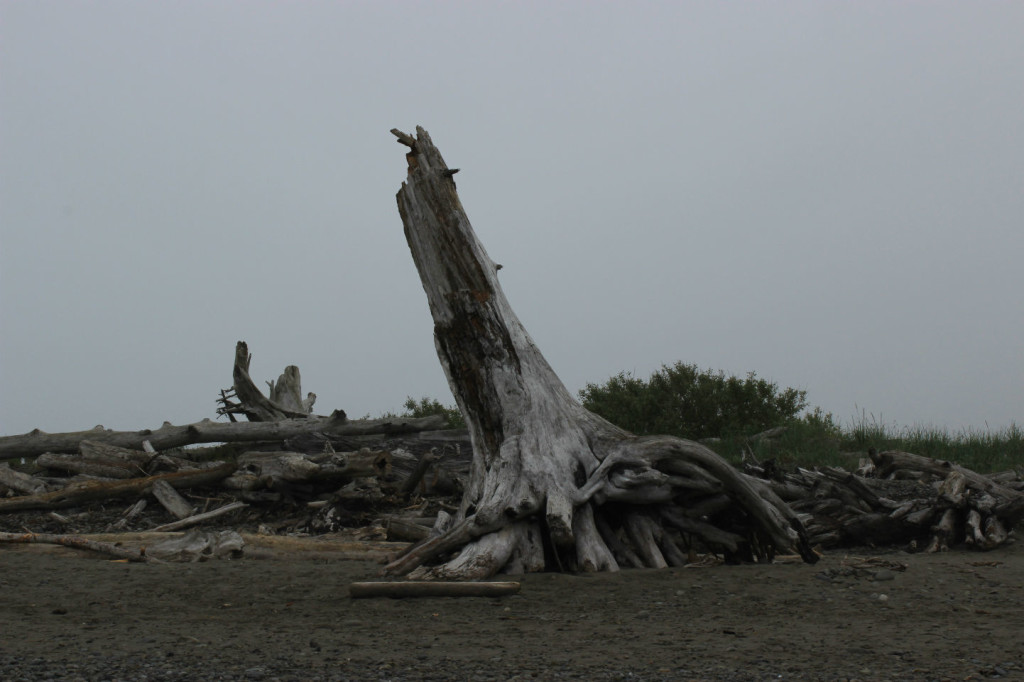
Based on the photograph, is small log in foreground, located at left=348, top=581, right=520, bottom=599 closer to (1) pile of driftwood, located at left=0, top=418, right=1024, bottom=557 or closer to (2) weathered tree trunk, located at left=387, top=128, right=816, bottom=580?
(2) weathered tree trunk, located at left=387, top=128, right=816, bottom=580

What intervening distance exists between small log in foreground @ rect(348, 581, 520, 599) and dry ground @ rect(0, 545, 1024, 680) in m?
0.09

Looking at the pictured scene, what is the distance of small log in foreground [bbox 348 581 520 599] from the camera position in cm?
A: 661

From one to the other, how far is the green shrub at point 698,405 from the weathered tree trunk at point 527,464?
11.8m

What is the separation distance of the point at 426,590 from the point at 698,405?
48.8ft

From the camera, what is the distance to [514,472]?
788 centimetres

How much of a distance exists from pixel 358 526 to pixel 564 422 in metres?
4.43

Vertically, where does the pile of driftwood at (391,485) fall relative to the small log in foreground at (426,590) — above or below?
above

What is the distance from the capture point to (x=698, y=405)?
2066 centimetres

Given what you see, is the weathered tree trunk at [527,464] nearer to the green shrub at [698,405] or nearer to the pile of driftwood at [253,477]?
the pile of driftwood at [253,477]

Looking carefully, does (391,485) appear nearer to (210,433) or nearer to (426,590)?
(426,590)

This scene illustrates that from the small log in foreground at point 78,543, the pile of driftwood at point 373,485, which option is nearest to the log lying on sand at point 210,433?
the pile of driftwood at point 373,485

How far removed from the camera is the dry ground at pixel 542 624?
468 cm

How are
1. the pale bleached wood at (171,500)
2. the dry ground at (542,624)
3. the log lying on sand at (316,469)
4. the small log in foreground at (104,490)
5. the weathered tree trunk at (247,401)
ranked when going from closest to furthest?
the dry ground at (542,624)
the log lying on sand at (316,469)
the pale bleached wood at (171,500)
the small log in foreground at (104,490)
the weathered tree trunk at (247,401)

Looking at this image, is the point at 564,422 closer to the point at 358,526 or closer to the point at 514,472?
the point at 514,472
